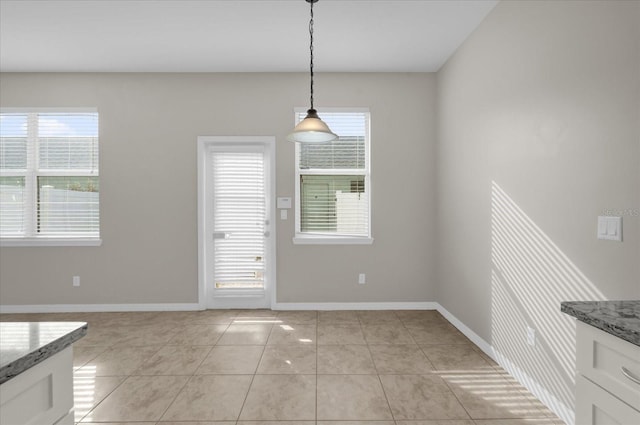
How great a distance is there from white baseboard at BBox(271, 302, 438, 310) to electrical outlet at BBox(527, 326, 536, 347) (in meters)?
1.94

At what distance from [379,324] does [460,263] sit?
1117 millimetres

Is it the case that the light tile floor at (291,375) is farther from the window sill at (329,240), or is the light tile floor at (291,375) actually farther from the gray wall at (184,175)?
the window sill at (329,240)

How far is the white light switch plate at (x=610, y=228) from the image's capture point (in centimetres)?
174

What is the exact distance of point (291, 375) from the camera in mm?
2701

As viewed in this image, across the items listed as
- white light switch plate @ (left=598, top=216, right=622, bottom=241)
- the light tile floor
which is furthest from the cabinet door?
the light tile floor

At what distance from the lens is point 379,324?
3863 mm

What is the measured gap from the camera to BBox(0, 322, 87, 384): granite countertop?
2.66ft

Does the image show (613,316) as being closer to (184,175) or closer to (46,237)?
(184,175)

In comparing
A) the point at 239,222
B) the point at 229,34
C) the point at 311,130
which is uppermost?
the point at 229,34

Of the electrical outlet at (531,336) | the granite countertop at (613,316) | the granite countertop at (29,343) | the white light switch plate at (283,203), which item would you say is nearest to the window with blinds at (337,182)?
the white light switch plate at (283,203)

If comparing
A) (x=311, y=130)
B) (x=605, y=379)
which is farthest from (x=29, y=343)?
(x=311, y=130)

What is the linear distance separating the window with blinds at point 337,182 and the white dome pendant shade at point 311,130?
154cm

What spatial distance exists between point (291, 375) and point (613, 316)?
7.10 feet

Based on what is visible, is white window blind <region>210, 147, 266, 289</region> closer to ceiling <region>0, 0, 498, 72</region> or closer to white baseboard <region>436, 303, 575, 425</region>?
ceiling <region>0, 0, 498, 72</region>
